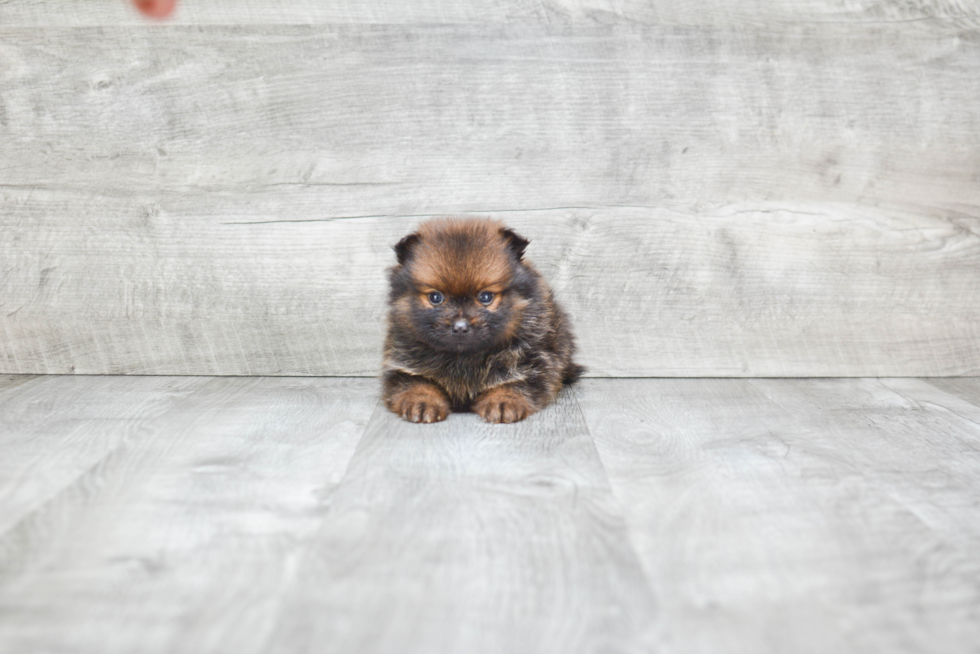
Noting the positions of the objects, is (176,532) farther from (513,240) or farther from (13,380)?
(13,380)

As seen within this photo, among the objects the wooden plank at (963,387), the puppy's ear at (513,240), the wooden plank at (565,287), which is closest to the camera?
the puppy's ear at (513,240)

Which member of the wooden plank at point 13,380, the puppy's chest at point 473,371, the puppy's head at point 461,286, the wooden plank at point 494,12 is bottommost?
the wooden plank at point 13,380

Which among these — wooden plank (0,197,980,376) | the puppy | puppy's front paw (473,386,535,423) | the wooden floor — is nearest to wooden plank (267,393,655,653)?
the wooden floor

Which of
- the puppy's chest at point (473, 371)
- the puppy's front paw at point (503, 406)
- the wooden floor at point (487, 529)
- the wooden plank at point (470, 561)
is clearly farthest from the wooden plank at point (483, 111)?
the wooden plank at point (470, 561)

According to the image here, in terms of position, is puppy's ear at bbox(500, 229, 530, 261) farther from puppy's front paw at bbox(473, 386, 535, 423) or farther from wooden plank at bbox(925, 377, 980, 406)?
wooden plank at bbox(925, 377, 980, 406)

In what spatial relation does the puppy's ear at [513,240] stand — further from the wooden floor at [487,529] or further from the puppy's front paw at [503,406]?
the wooden floor at [487,529]

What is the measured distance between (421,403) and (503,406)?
0.26 m

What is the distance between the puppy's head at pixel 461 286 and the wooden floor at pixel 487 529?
298mm

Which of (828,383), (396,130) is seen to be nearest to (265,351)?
(396,130)

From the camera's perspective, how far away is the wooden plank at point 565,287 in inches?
115

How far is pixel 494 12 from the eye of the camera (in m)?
2.85

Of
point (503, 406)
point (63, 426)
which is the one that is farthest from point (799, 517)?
point (63, 426)

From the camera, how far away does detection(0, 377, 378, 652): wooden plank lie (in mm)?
1254

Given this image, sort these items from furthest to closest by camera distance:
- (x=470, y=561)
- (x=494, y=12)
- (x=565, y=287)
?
(x=565, y=287) < (x=494, y=12) < (x=470, y=561)
